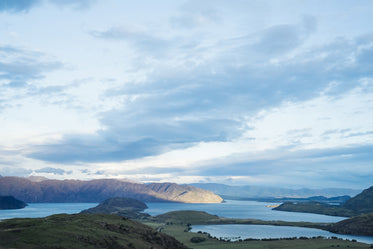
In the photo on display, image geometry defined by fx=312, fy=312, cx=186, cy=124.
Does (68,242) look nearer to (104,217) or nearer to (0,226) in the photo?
(0,226)

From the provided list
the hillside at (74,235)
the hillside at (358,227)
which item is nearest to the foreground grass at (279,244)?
the hillside at (74,235)

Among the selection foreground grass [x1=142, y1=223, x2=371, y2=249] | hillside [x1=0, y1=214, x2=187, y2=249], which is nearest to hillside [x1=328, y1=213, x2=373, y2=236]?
foreground grass [x1=142, y1=223, x2=371, y2=249]

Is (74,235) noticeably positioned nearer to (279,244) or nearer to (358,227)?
(279,244)

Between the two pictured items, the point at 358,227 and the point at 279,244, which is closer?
the point at 279,244

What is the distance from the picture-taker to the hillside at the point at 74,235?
204ft

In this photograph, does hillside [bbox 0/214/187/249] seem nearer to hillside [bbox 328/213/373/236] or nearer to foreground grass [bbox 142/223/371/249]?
foreground grass [bbox 142/223/371/249]

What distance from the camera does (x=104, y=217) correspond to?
352 ft

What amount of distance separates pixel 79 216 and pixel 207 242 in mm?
67319

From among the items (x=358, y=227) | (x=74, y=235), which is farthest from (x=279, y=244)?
(x=74, y=235)

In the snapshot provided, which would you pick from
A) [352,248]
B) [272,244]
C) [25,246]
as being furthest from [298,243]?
[25,246]

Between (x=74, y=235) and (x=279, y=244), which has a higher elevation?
(x=74, y=235)

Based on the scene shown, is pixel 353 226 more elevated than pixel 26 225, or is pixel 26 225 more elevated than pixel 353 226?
pixel 26 225

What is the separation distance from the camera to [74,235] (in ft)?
232

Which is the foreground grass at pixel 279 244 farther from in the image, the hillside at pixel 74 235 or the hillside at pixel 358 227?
the hillside at pixel 358 227
